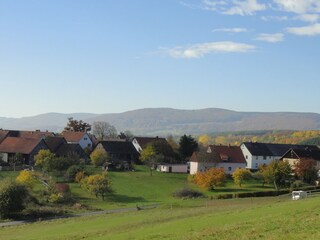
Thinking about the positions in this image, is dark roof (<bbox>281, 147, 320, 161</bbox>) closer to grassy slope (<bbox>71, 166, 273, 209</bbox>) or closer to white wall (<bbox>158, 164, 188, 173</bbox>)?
grassy slope (<bbox>71, 166, 273, 209</bbox>)

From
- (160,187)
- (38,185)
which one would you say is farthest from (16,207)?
(160,187)

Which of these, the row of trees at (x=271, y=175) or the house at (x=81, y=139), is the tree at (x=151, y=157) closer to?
the row of trees at (x=271, y=175)

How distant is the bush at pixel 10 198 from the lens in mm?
46000

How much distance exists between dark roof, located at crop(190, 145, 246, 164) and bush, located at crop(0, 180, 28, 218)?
38.3 metres

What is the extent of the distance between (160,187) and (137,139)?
34.9m

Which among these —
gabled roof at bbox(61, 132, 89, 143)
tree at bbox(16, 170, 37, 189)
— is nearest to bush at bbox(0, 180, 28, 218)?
tree at bbox(16, 170, 37, 189)

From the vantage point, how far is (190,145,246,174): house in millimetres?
80625

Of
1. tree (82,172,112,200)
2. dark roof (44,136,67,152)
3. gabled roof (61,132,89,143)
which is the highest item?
gabled roof (61,132,89,143)

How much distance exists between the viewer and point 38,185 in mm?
61531

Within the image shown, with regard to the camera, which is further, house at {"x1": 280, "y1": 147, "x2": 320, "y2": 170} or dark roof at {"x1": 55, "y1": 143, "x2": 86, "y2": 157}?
dark roof at {"x1": 55, "y1": 143, "x2": 86, "y2": 157}

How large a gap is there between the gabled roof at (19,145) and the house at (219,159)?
26.4 meters

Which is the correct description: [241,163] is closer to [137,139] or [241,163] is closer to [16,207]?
[137,139]

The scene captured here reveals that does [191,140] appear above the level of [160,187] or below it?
above

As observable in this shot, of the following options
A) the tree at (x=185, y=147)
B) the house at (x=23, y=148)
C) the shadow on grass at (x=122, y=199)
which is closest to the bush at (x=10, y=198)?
the shadow on grass at (x=122, y=199)
